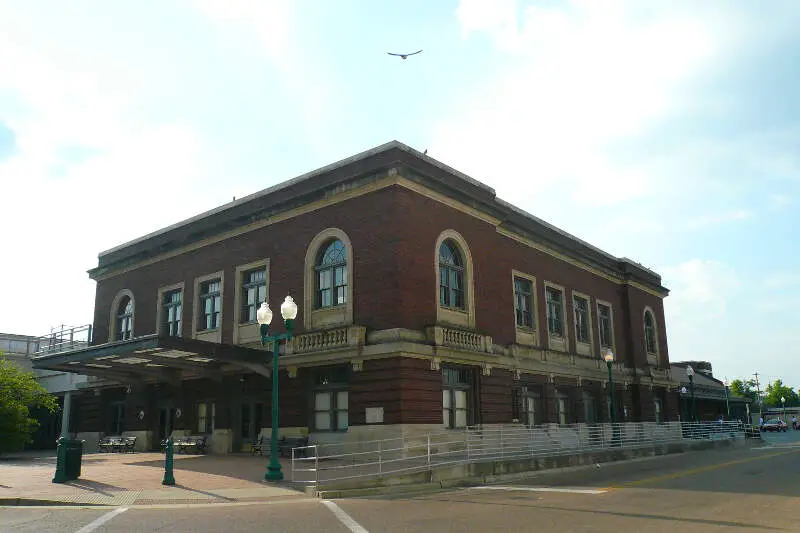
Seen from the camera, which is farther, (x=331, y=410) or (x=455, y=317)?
(x=455, y=317)

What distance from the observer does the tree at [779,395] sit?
15575 cm

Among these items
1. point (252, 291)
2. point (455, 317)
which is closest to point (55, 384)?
point (252, 291)

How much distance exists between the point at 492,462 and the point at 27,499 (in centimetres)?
1237

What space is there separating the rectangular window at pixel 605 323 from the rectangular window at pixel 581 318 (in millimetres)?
1787

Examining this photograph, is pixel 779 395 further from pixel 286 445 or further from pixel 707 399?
pixel 286 445

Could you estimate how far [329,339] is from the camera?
2531cm

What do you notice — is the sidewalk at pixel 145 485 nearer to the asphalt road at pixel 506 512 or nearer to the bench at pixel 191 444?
the asphalt road at pixel 506 512

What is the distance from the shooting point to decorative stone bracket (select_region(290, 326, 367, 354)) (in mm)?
24359

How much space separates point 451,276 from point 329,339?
225 inches

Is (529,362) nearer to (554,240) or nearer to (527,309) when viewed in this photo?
(527,309)

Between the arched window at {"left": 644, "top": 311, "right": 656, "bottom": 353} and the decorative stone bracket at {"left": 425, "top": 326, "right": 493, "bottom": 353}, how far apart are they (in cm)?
2233

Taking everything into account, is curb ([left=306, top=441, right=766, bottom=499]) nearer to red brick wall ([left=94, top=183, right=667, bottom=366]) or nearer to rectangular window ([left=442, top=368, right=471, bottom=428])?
rectangular window ([left=442, top=368, right=471, bottom=428])

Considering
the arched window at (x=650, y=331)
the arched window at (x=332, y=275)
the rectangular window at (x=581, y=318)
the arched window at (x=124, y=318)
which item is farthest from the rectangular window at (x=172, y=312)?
the arched window at (x=650, y=331)

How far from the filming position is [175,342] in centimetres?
2331
